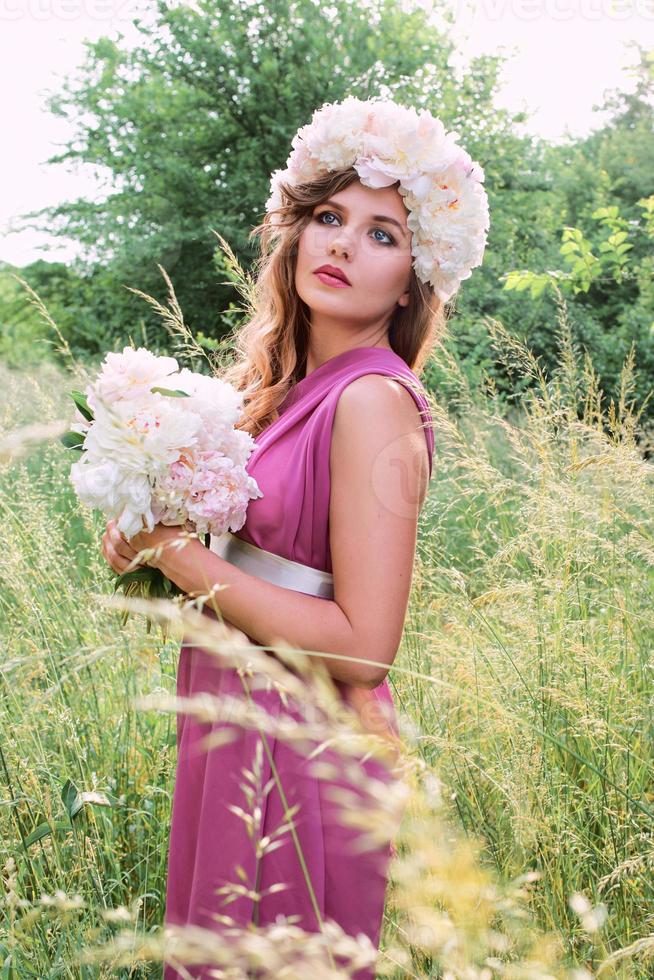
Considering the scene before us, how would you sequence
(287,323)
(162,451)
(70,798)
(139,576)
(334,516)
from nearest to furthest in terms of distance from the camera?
A: (162,451) < (334,516) < (139,576) < (70,798) < (287,323)

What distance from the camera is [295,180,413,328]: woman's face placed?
6.26 ft

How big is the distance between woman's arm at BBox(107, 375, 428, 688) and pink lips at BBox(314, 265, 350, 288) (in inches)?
13.9

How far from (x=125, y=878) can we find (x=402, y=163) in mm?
1903

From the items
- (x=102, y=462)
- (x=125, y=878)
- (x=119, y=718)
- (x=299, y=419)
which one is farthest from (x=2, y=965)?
(x=299, y=419)

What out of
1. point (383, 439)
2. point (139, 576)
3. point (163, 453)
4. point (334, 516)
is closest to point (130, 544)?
point (139, 576)

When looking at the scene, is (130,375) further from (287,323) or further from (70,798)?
(70,798)

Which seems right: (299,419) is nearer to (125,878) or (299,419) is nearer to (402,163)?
(402,163)

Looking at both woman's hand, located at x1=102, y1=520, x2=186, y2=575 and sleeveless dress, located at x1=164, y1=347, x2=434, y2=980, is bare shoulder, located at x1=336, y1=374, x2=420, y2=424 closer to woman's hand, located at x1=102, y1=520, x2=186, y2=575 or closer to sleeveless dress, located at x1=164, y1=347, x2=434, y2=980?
sleeveless dress, located at x1=164, y1=347, x2=434, y2=980

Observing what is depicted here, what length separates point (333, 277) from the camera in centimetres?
192

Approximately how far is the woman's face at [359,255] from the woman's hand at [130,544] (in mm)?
595

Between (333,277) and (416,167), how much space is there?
0.93 ft

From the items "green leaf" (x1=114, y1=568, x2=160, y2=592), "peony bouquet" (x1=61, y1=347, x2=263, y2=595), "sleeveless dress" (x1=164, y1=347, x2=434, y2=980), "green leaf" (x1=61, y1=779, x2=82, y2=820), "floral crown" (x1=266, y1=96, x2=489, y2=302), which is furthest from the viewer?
"green leaf" (x1=61, y1=779, x2=82, y2=820)

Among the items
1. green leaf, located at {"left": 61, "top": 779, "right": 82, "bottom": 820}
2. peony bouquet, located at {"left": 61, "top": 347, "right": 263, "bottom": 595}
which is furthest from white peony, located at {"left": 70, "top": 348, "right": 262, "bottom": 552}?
green leaf, located at {"left": 61, "top": 779, "right": 82, "bottom": 820}

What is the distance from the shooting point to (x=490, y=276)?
12.0 metres
